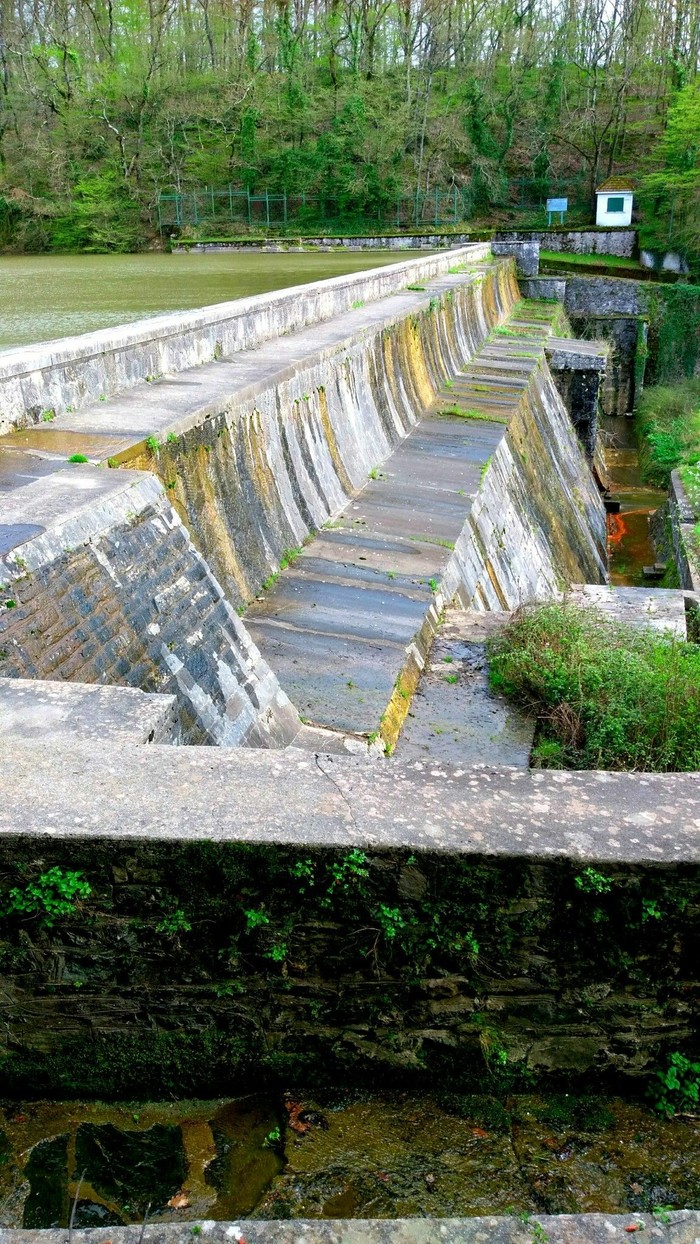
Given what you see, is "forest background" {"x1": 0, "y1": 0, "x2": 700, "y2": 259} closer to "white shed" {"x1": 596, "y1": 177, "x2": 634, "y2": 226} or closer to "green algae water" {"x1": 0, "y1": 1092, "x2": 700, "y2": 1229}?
"white shed" {"x1": 596, "y1": 177, "x2": 634, "y2": 226}

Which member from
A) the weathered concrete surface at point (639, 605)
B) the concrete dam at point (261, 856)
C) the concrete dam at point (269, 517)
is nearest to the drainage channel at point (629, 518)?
the concrete dam at point (269, 517)

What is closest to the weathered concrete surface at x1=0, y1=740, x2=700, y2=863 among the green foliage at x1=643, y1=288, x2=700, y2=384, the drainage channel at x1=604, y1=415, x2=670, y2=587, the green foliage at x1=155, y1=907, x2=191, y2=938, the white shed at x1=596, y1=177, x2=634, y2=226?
the green foliage at x1=155, y1=907, x2=191, y2=938

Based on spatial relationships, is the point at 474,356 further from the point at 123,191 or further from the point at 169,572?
the point at 123,191

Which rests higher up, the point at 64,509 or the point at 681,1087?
the point at 64,509

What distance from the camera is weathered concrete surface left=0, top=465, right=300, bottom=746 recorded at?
3.82m

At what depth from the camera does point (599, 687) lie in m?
5.55

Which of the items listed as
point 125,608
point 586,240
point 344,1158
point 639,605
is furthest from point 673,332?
point 344,1158

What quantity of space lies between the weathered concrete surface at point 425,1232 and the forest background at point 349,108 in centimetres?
4070

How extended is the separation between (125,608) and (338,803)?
1.72 m

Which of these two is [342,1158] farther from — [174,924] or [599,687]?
[599,687]

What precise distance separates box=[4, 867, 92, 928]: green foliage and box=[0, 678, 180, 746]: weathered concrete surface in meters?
0.56

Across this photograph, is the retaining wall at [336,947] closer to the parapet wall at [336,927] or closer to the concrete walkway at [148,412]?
the parapet wall at [336,927]

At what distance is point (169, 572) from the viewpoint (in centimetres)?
465

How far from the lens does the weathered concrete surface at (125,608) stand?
3816 millimetres
